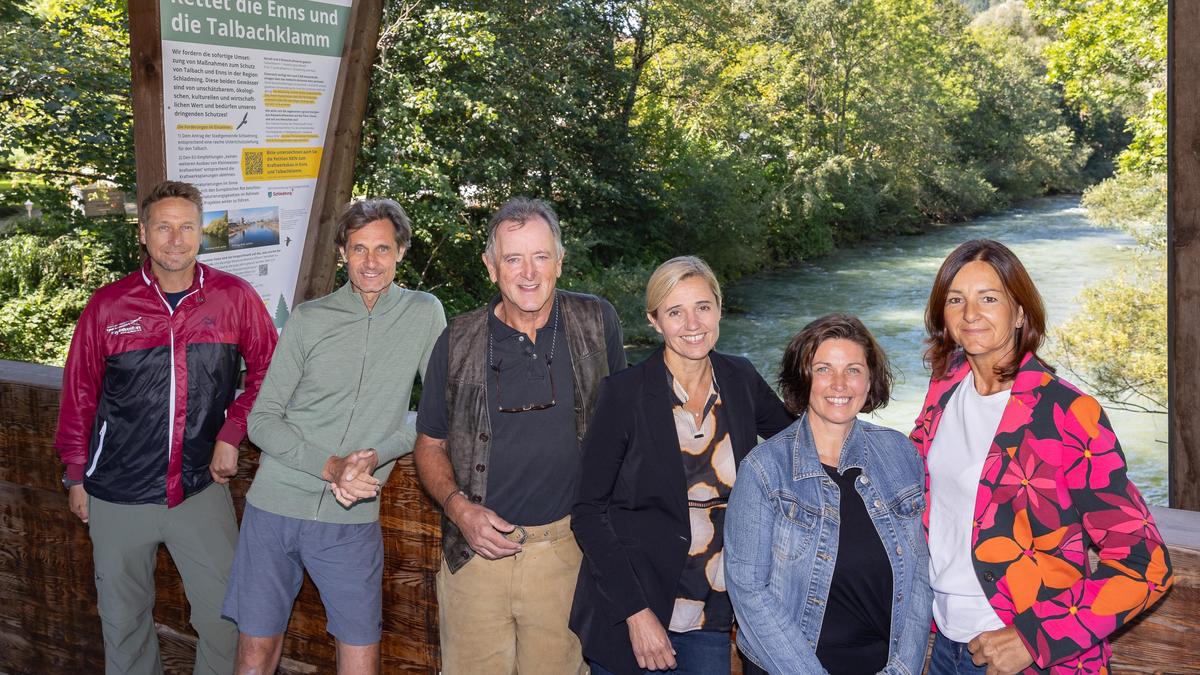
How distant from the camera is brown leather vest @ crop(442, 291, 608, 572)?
2.16 metres

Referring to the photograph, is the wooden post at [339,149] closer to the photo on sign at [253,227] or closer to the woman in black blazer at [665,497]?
the photo on sign at [253,227]

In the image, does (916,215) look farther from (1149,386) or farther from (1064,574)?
(1064,574)

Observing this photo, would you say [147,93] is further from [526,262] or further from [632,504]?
[632,504]

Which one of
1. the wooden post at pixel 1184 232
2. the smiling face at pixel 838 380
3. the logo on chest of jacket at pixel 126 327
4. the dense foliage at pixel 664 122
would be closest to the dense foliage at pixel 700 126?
the dense foliage at pixel 664 122

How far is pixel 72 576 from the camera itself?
3.27 metres

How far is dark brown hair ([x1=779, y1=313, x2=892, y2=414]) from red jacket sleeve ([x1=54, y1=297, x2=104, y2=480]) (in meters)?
1.66

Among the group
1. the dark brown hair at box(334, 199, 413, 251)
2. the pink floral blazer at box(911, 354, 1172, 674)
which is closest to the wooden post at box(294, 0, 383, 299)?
the dark brown hair at box(334, 199, 413, 251)

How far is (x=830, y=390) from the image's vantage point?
1.92 metres

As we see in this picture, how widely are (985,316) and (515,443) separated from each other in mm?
928

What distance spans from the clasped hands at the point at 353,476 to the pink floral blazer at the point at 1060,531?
1226 mm

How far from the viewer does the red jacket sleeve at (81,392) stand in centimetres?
256

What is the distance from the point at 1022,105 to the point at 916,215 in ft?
12.1

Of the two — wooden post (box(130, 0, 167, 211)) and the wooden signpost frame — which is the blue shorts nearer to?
wooden post (box(130, 0, 167, 211))

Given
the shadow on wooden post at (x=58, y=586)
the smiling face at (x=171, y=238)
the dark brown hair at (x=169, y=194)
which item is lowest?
the shadow on wooden post at (x=58, y=586)
